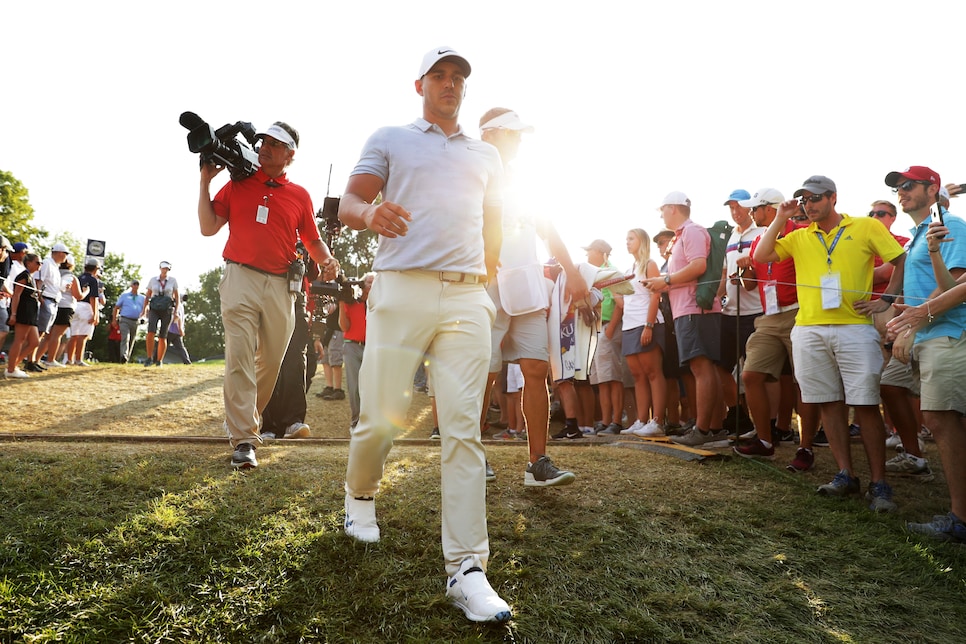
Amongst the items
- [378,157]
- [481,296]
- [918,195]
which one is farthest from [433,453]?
[918,195]

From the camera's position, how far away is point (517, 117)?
14.6 ft

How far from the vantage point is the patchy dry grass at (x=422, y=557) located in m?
2.69

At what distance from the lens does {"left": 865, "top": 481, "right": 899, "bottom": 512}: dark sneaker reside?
185 inches

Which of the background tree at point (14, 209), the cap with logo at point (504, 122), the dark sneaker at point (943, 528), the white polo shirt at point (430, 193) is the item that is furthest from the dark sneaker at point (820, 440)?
the background tree at point (14, 209)

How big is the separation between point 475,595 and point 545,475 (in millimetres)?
1597

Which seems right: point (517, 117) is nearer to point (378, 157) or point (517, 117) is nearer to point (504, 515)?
point (378, 157)

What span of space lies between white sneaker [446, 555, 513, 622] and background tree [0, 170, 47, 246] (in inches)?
1732

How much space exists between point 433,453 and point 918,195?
4.22 metres

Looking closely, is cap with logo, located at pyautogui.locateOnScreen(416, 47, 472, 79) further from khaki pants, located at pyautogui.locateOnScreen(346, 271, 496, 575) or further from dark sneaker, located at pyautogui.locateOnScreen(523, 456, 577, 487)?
dark sneaker, located at pyautogui.locateOnScreen(523, 456, 577, 487)

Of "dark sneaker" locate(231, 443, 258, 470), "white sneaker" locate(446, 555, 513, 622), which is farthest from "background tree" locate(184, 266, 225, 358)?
"white sneaker" locate(446, 555, 513, 622)

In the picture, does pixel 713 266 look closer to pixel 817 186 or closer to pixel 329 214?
pixel 817 186

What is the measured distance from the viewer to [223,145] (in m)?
4.73

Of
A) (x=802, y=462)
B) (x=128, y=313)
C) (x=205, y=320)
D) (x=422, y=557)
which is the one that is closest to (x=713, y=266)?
(x=802, y=462)

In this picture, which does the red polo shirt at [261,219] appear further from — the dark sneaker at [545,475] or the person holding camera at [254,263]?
the dark sneaker at [545,475]
